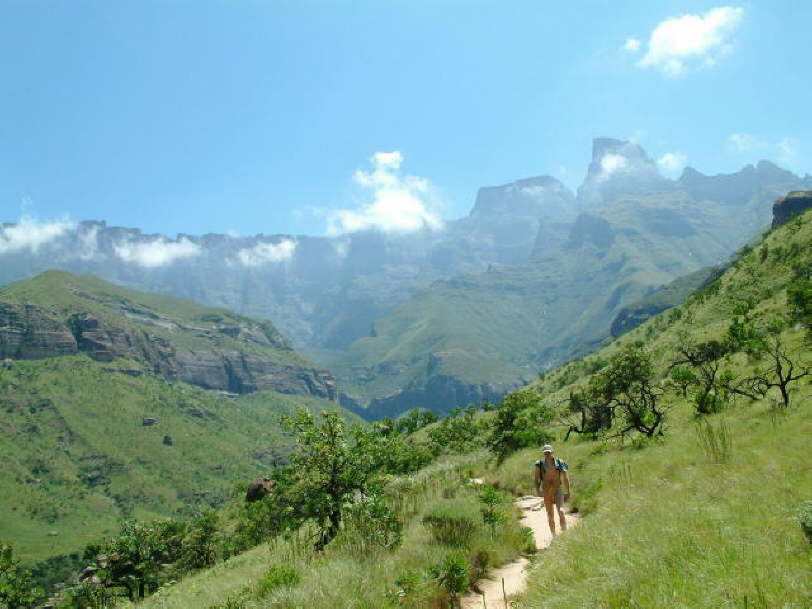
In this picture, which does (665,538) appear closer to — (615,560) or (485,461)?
(615,560)

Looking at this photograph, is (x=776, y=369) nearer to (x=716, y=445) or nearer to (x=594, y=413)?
(x=716, y=445)

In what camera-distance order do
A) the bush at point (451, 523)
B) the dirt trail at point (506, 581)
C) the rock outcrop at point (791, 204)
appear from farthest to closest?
the rock outcrop at point (791, 204), the bush at point (451, 523), the dirt trail at point (506, 581)

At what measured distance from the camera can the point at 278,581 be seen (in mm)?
9766

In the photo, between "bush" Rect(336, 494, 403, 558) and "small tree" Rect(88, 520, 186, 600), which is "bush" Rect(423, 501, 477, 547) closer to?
"bush" Rect(336, 494, 403, 558)

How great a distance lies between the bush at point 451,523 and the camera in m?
12.4

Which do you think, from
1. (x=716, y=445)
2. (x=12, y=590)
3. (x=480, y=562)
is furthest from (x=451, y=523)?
(x=12, y=590)

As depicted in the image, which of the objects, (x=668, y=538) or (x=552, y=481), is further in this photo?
(x=552, y=481)

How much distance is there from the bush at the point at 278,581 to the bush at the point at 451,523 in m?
3.79

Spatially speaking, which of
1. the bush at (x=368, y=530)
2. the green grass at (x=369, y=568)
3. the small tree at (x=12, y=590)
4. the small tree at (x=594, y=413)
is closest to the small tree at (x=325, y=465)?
the green grass at (x=369, y=568)

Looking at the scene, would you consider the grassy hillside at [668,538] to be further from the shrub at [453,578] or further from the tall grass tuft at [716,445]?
the shrub at [453,578]

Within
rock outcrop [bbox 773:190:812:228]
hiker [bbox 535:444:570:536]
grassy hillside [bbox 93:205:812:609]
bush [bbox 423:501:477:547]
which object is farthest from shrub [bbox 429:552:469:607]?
rock outcrop [bbox 773:190:812:228]

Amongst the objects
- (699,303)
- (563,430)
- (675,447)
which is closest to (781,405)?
(675,447)

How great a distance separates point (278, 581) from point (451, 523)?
15.9 feet

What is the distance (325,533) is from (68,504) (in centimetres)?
23334
